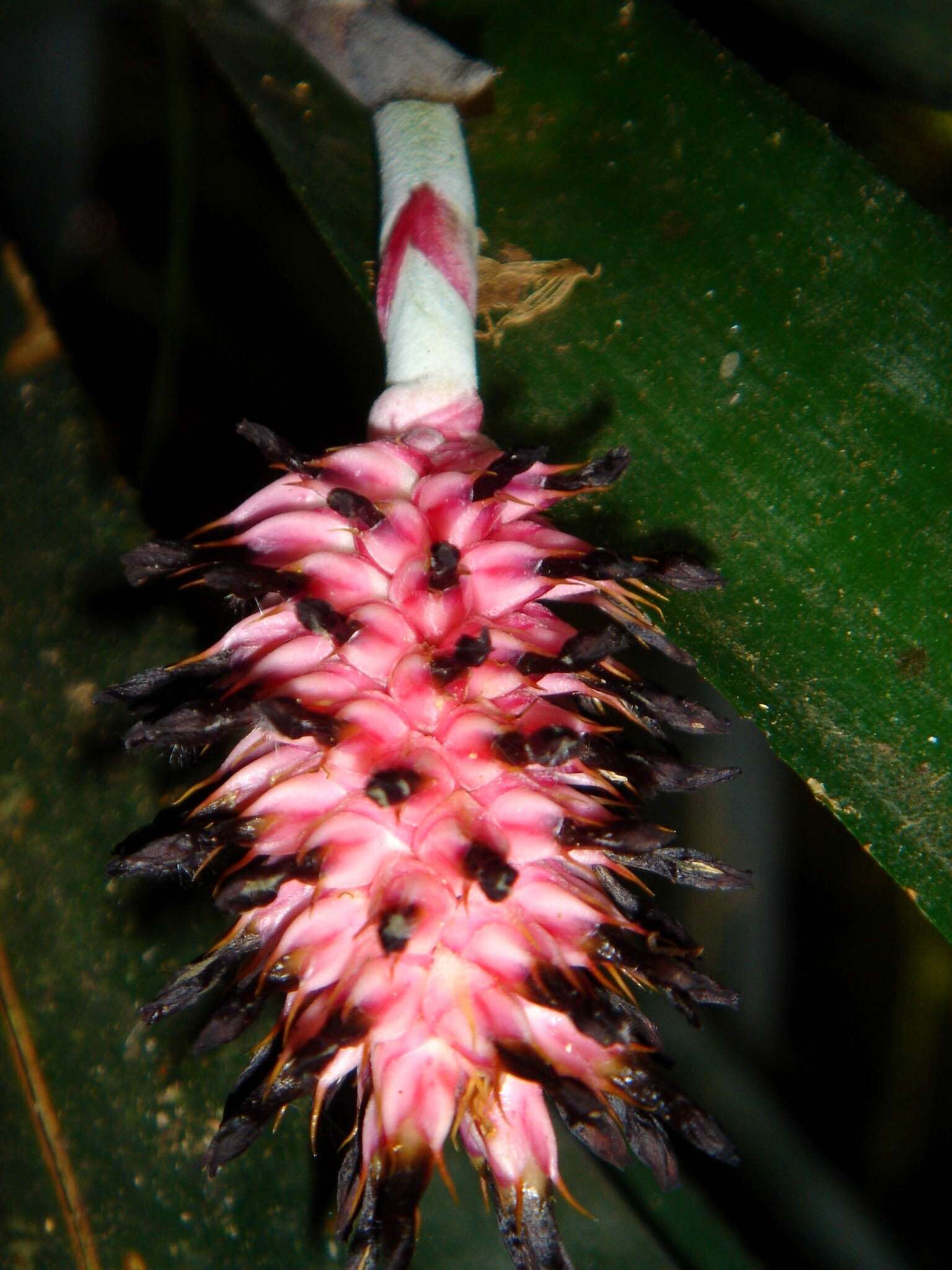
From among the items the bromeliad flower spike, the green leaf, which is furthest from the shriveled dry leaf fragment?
the bromeliad flower spike

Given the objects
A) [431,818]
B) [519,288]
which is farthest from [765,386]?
[431,818]

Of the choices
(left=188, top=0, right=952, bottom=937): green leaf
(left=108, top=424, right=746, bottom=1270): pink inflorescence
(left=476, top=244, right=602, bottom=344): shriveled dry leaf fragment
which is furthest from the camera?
(left=476, top=244, right=602, bottom=344): shriveled dry leaf fragment

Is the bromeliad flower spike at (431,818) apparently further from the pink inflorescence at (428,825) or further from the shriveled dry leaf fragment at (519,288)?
the shriveled dry leaf fragment at (519,288)

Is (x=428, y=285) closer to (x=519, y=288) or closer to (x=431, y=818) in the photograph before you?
(x=519, y=288)

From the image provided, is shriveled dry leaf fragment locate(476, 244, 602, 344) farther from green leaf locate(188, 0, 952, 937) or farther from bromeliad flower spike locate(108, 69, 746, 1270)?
bromeliad flower spike locate(108, 69, 746, 1270)

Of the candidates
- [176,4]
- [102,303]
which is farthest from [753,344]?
[102,303]

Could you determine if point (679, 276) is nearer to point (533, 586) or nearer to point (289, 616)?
point (533, 586)
